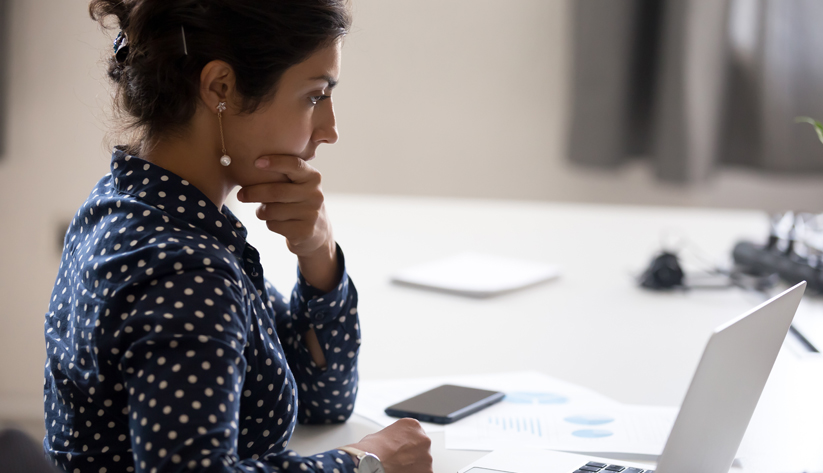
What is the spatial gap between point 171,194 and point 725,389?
593 mm

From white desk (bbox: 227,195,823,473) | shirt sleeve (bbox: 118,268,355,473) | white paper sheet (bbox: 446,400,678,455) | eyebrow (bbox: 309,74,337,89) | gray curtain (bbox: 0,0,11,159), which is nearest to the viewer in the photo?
shirt sleeve (bbox: 118,268,355,473)

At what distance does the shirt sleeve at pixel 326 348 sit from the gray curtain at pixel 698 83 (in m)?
1.28

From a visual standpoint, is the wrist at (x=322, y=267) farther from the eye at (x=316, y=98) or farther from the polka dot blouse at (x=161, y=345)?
the eye at (x=316, y=98)

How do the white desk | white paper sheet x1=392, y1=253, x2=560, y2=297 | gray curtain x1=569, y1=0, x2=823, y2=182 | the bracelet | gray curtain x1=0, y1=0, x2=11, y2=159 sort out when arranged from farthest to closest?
1. gray curtain x1=569, y1=0, x2=823, y2=182
2. gray curtain x1=0, y1=0, x2=11, y2=159
3. white paper sheet x1=392, y1=253, x2=560, y2=297
4. the white desk
5. the bracelet

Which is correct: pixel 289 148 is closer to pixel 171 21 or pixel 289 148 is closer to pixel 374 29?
pixel 171 21

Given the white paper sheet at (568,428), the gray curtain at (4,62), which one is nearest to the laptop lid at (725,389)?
the white paper sheet at (568,428)

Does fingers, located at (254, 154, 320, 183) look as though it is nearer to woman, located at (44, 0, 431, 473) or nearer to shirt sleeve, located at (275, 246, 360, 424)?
woman, located at (44, 0, 431, 473)

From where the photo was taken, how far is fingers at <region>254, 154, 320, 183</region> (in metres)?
0.94

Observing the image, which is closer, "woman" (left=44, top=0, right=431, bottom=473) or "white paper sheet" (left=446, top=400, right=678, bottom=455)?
"woman" (left=44, top=0, right=431, bottom=473)

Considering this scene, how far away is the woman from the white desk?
0.27 m

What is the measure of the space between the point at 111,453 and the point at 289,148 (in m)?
0.38

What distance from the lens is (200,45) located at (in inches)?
33.5

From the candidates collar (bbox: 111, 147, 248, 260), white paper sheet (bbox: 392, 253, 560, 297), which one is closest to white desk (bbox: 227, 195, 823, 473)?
white paper sheet (bbox: 392, 253, 560, 297)

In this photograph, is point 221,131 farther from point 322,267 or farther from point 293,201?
point 322,267
